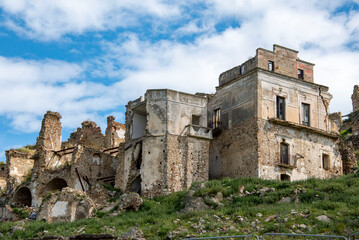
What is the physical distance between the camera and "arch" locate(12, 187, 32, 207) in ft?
146

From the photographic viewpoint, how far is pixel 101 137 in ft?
183

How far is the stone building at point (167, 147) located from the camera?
3666 cm

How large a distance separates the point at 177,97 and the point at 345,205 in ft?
51.2

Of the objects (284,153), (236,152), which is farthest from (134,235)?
(284,153)

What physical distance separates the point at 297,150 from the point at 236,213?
12525 mm

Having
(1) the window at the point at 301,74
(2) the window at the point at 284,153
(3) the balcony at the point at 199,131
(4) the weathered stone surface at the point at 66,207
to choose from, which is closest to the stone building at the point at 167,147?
(3) the balcony at the point at 199,131

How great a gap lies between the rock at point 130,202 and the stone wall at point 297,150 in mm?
7805

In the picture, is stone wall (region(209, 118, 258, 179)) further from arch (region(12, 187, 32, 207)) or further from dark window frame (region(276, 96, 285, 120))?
arch (region(12, 187, 32, 207))

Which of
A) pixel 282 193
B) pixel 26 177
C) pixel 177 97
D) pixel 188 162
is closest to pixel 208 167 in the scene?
pixel 188 162

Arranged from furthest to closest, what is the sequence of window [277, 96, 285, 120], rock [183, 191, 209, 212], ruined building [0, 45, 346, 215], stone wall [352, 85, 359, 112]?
stone wall [352, 85, 359, 112], window [277, 96, 285, 120], ruined building [0, 45, 346, 215], rock [183, 191, 209, 212]

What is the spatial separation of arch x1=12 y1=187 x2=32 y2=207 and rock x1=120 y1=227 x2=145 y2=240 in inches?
847

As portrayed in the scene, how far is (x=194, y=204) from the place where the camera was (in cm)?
3062

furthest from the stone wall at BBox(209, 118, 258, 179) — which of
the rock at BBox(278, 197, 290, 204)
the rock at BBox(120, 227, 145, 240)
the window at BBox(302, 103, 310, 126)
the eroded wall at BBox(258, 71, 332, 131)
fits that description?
the rock at BBox(120, 227, 145, 240)

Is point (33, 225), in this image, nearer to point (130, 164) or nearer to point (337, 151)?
point (130, 164)
